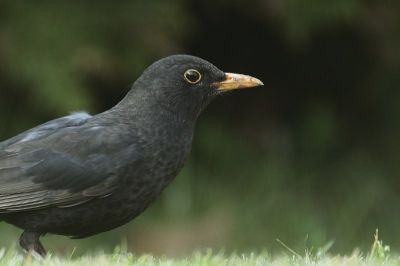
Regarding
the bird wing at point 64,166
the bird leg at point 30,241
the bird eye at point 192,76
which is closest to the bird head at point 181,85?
the bird eye at point 192,76

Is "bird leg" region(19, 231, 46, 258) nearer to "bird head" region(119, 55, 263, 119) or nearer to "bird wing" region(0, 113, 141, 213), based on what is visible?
"bird wing" region(0, 113, 141, 213)

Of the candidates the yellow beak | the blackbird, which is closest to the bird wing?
the blackbird

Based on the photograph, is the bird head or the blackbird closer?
the blackbird

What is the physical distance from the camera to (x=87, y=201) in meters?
4.18

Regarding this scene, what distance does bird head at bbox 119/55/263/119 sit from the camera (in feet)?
15.0

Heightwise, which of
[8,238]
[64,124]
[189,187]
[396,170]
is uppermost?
[64,124]

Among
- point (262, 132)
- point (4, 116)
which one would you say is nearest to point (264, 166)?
point (262, 132)

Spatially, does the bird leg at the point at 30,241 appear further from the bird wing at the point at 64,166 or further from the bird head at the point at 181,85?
the bird head at the point at 181,85

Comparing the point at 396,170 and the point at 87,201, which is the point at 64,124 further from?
the point at 396,170

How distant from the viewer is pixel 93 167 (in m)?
4.21

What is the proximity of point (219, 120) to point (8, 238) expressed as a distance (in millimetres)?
2624

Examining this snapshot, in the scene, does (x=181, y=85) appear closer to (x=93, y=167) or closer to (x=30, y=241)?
(x=93, y=167)

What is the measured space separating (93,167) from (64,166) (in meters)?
0.18

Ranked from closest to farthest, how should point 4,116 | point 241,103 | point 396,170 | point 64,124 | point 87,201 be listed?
point 87,201 < point 64,124 < point 4,116 < point 396,170 < point 241,103
